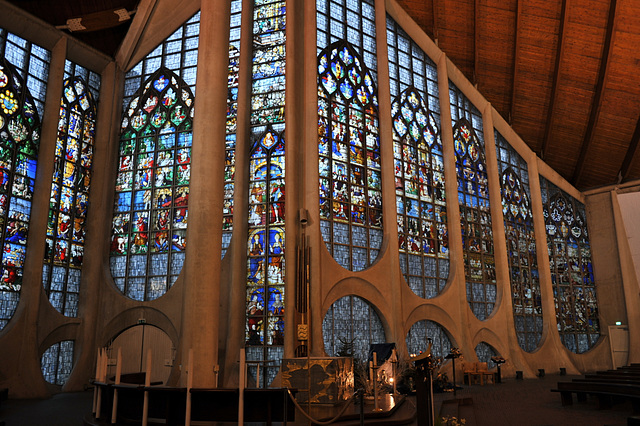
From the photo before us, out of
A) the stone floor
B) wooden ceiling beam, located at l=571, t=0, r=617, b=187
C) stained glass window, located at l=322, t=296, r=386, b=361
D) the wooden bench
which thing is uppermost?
wooden ceiling beam, located at l=571, t=0, r=617, b=187

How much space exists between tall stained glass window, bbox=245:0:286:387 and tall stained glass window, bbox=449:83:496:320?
26.2ft

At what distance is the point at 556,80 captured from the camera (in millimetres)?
20078

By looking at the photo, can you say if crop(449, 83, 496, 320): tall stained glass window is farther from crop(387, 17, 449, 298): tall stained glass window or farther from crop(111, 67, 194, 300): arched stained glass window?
crop(111, 67, 194, 300): arched stained glass window

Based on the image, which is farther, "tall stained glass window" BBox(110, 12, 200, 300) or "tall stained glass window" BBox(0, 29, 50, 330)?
"tall stained glass window" BBox(110, 12, 200, 300)

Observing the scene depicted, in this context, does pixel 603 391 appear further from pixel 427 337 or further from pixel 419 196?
pixel 419 196

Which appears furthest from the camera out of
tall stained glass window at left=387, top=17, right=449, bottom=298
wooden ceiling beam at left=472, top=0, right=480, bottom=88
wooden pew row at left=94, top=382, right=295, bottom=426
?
wooden ceiling beam at left=472, top=0, right=480, bottom=88

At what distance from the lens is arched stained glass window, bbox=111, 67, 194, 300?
15445mm

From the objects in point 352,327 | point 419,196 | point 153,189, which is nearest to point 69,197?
point 153,189

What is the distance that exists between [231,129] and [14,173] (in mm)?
5866

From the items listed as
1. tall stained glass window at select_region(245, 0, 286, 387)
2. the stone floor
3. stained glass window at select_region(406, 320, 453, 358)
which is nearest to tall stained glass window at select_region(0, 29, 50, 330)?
the stone floor

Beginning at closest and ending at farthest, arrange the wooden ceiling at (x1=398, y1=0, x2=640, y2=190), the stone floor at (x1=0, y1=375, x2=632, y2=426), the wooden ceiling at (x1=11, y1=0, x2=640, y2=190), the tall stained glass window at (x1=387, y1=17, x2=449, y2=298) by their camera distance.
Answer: the stone floor at (x1=0, y1=375, x2=632, y2=426) < the wooden ceiling at (x1=11, y1=0, x2=640, y2=190) < the tall stained glass window at (x1=387, y1=17, x2=449, y2=298) < the wooden ceiling at (x1=398, y1=0, x2=640, y2=190)

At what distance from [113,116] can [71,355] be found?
7.42 metres

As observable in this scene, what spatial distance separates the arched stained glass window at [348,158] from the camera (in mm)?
15508

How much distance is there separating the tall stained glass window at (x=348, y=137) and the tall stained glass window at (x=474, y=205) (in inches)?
184
